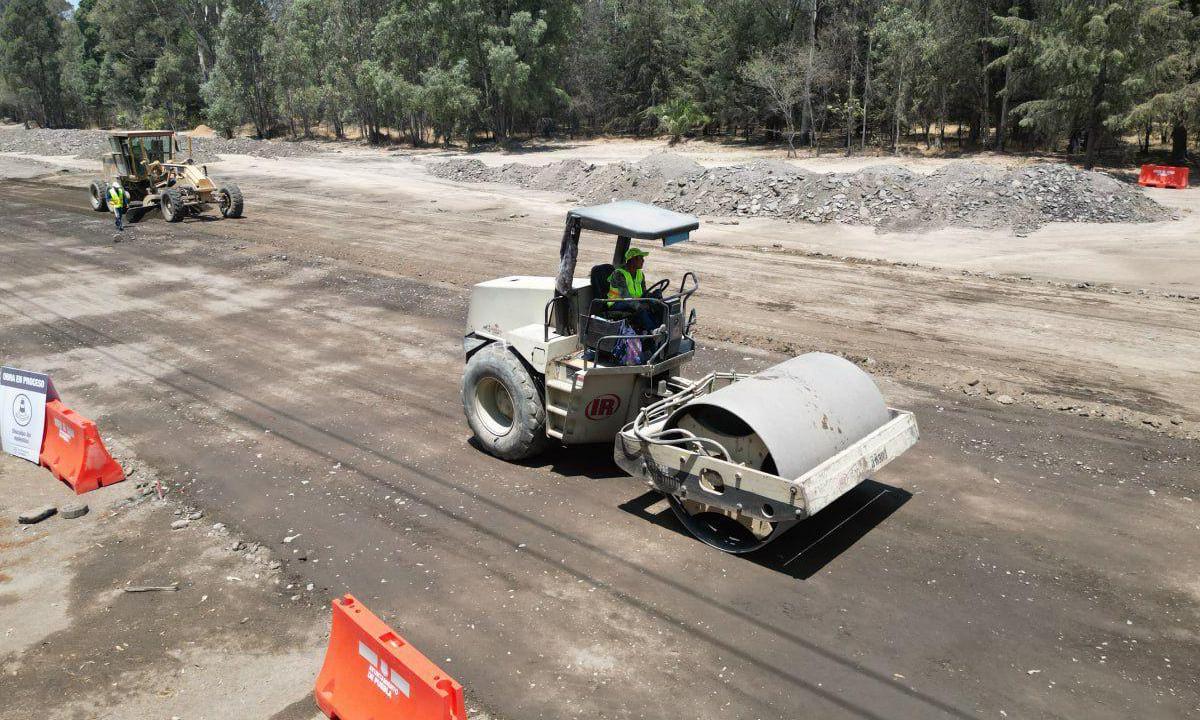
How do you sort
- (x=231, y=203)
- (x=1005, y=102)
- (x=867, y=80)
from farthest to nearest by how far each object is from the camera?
(x=867, y=80) < (x=1005, y=102) < (x=231, y=203)

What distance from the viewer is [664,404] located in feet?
24.2

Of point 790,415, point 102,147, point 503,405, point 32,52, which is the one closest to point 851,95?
point 503,405

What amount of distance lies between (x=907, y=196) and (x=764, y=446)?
19.2 m

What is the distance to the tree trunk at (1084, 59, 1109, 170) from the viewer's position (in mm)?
31127

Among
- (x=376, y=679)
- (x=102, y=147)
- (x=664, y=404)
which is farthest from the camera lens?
(x=102, y=147)

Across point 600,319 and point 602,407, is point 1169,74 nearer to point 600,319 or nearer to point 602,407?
point 600,319

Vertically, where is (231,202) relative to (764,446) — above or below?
above

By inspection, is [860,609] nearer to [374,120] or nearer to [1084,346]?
[1084,346]

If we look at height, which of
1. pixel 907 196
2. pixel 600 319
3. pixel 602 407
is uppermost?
pixel 907 196

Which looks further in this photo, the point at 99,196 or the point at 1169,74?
the point at 1169,74

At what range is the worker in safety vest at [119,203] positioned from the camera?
74.2 ft

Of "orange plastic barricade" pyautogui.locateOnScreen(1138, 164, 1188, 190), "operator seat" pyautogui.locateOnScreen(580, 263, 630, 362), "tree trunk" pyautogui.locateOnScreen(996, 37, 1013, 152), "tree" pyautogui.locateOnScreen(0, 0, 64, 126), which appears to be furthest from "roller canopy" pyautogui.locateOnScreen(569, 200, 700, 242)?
"tree" pyautogui.locateOnScreen(0, 0, 64, 126)

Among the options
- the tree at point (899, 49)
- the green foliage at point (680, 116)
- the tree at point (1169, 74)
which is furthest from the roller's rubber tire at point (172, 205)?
the tree at point (899, 49)

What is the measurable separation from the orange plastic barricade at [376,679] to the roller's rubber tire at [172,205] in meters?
21.5
